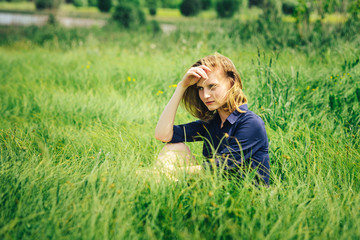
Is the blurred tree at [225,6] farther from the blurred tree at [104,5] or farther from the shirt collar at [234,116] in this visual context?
the shirt collar at [234,116]

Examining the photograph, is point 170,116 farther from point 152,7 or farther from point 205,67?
point 152,7

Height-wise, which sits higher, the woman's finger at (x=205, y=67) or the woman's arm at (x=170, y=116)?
the woman's finger at (x=205, y=67)

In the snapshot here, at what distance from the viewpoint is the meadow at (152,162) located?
1.48m

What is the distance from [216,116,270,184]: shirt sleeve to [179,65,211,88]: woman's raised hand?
41 cm

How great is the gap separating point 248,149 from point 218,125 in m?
0.35

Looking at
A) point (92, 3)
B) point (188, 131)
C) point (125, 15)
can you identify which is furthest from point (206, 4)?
point (188, 131)

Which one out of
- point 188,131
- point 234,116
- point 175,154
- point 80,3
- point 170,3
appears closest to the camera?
point 234,116

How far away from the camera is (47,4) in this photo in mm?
23984

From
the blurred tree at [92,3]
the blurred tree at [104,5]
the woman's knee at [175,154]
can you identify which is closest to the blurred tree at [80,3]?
the blurred tree at [92,3]

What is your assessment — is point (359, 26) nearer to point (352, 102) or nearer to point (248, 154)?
point (352, 102)

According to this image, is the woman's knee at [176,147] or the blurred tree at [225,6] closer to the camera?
the woman's knee at [176,147]

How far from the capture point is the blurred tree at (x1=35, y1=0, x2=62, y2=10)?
71.9 feet

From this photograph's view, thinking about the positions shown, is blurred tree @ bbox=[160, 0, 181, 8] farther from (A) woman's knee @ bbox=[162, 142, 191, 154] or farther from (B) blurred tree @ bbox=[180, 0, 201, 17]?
(A) woman's knee @ bbox=[162, 142, 191, 154]

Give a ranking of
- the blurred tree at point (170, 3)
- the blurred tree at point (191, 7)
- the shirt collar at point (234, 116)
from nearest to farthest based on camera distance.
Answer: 1. the shirt collar at point (234, 116)
2. the blurred tree at point (191, 7)
3. the blurred tree at point (170, 3)
